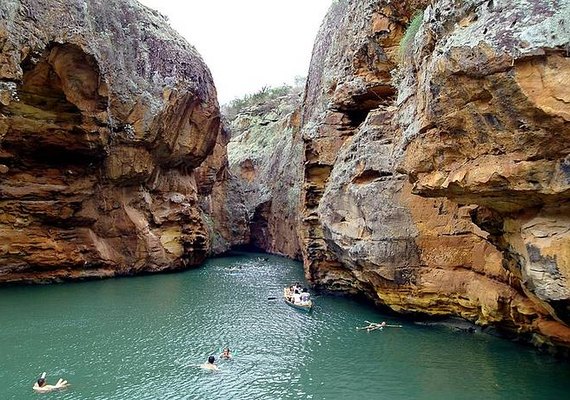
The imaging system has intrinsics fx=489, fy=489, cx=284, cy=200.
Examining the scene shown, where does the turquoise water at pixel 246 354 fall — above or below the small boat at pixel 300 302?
below

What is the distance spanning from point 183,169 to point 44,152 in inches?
452

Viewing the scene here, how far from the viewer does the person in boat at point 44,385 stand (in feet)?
42.3

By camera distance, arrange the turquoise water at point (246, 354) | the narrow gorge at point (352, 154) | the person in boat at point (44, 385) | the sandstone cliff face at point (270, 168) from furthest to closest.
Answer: the sandstone cliff face at point (270, 168) → the turquoise water at point (246, 354) → the person in boat at point (44, 385) → the narrow gorge at point (352, 154)

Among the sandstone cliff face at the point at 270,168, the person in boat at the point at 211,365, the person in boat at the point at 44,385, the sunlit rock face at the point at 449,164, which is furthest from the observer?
the sandstone cliff face at the point at 270,168

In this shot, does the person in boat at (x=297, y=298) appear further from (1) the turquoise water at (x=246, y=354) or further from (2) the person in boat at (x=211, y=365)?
(2) the person in boat at (x=211, y=365)

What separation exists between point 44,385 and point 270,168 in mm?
38153

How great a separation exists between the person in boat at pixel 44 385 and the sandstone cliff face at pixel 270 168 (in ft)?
79.2

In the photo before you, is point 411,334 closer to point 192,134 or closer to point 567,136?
point 567,136

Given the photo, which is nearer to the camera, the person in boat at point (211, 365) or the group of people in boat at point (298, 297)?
the person in boat at point (211, 365)

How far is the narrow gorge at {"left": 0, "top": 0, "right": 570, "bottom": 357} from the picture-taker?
10195mm

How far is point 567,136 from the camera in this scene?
31.0ft

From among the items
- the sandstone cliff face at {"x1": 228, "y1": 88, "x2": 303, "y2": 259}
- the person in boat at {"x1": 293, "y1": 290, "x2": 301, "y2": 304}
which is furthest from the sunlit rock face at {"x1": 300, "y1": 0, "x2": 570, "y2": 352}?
the sandstone cliff face at {"x1": 228, "y1": 88, "x2": 303, "y2": 259}

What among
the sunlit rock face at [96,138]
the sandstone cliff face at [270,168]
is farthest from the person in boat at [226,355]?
the sandstone cliff face at [270,168]

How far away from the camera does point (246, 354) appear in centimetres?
1633
